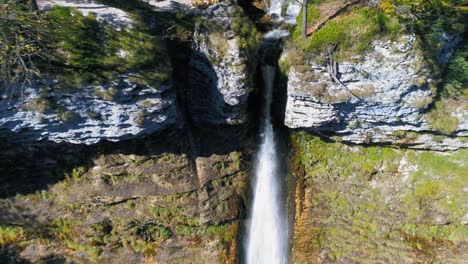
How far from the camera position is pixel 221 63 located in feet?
41.5

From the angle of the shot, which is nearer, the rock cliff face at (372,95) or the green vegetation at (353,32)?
the green vegetation at (353,32)

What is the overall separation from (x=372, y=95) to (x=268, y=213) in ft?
24.4

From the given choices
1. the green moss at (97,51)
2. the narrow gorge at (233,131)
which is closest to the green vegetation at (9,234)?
the narrow gorge at (233,131)

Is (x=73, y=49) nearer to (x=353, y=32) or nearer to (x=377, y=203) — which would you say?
(x=353, y=32)

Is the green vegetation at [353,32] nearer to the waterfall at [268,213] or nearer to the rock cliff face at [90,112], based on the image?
the waterfall at [268,213]

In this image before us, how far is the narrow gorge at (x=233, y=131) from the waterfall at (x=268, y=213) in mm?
68

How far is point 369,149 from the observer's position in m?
16.5

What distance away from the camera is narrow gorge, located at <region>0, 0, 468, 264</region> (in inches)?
454

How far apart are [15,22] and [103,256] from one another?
33.8 feet

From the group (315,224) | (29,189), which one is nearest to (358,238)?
(315,224)

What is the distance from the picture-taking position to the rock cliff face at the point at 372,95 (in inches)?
490

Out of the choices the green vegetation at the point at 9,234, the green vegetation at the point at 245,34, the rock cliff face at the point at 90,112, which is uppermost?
the green vegetation at the point at 245,34

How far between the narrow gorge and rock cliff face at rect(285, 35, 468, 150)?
61mm

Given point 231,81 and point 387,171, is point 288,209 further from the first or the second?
point 231,81
